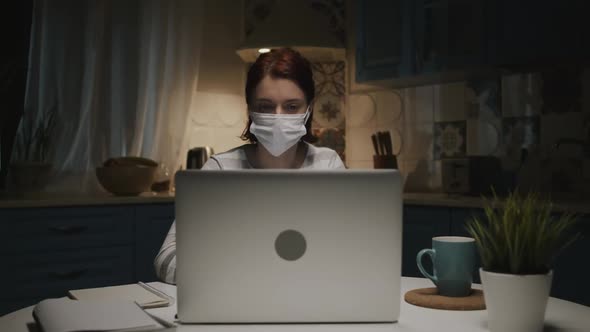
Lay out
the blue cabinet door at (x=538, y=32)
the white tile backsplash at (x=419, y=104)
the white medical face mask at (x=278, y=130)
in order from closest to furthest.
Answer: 1. the white medical face mask at (x=278, y=130)
2. the blue cabinet door at (x=538, y=32)
3. the white tile backsplash at (x=419, y=104)

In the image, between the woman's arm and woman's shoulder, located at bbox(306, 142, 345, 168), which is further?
woman's shoulder, located at bbox(306, 142, 345, 168)

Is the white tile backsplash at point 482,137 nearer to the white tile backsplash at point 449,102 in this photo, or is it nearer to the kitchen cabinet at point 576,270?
the white tile backsplash at point 449,102

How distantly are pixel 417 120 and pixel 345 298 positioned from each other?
8.14ft

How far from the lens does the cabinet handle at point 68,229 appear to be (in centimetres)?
263

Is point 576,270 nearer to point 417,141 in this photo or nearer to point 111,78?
point 417,141

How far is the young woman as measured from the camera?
5.82ft

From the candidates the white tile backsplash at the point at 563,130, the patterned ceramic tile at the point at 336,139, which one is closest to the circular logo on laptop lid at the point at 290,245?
the white tile backsplash at the point at 563,130

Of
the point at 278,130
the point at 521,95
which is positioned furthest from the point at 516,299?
the point at 521,95

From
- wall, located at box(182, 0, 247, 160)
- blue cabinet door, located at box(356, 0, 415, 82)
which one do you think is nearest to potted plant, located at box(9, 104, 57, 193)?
wall, located at box(182, 0, 247, 160)

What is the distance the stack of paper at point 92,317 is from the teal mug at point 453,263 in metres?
0.49

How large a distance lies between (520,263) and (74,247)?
2222 millimetres

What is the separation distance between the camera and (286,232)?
90cm

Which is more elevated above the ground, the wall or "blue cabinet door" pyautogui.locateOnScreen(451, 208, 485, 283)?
the wall

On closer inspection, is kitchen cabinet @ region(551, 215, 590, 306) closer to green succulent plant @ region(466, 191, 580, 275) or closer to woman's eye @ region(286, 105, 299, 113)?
woman's eye @ region(286, 105, 299, 113)
